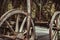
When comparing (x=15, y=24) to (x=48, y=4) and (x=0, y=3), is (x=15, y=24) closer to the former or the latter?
(x=0, y=3)

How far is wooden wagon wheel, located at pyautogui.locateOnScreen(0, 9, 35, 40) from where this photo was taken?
5062 millimetres

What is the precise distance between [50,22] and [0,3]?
1.17 meters

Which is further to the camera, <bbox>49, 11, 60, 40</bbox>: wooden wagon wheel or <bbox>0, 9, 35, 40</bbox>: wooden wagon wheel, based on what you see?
<bbox>49, 11, 60, 40</bbox>: wooden wagon wheel

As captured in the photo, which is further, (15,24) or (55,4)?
(55,4)

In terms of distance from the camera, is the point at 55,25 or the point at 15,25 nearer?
the point at 15,25

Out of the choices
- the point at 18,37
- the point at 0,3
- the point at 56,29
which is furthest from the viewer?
the point at 56,29

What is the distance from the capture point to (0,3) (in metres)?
5.48

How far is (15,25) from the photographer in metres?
5.59

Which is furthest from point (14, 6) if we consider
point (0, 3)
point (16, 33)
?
point (16, 33)

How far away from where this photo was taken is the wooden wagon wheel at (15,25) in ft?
16.6

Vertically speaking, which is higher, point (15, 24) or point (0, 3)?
point (0, 3)

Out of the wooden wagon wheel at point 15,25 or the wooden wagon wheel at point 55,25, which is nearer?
the wooden wagon wheel at point 15,25

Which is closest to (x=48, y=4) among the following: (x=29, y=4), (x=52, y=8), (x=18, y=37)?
(x=52, y=8)

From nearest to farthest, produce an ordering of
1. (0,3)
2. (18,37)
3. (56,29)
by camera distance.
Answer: (18,37) → (0,3) → (56,29)
